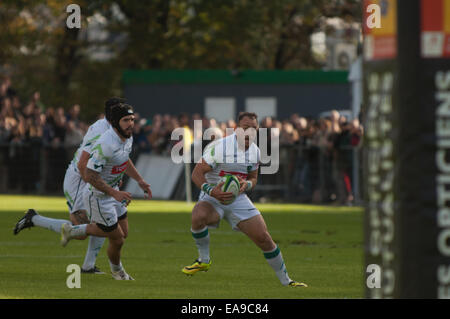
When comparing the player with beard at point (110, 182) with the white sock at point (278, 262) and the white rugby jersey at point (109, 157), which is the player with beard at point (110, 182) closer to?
the white rugby jersey at point (109, 157)

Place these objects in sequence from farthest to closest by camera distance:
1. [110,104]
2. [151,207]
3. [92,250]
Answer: [151,207] < [92,250] < [110,104]

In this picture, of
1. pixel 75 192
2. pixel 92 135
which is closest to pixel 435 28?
pixel 92 135

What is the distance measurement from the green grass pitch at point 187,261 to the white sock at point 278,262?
12 centimetres

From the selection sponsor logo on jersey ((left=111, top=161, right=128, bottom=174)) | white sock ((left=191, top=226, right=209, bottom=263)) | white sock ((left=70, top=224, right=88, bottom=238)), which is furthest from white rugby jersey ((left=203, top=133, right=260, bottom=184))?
white sock ((left=70, top=224, right=88, bottom=238))

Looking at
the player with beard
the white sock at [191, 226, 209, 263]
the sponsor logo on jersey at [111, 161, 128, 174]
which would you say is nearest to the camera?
the player with beard

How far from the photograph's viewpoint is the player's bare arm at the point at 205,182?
1307cm

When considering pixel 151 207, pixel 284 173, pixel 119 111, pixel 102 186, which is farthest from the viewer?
pixel 284 173

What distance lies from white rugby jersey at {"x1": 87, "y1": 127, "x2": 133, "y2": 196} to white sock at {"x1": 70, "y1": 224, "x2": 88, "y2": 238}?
50 cm

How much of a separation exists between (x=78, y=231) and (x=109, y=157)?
3.35 ft

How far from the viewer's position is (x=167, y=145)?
3253cm

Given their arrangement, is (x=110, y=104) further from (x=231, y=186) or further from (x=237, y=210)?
(x=237, y=210)

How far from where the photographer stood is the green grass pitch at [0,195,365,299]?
12.1 meters

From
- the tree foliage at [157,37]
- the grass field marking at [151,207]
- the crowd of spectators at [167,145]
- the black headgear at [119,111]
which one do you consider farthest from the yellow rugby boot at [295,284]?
the tree foliage at [157,37]

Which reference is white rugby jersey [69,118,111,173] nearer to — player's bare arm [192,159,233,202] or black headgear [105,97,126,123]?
black headgear [105,97,126,123]
